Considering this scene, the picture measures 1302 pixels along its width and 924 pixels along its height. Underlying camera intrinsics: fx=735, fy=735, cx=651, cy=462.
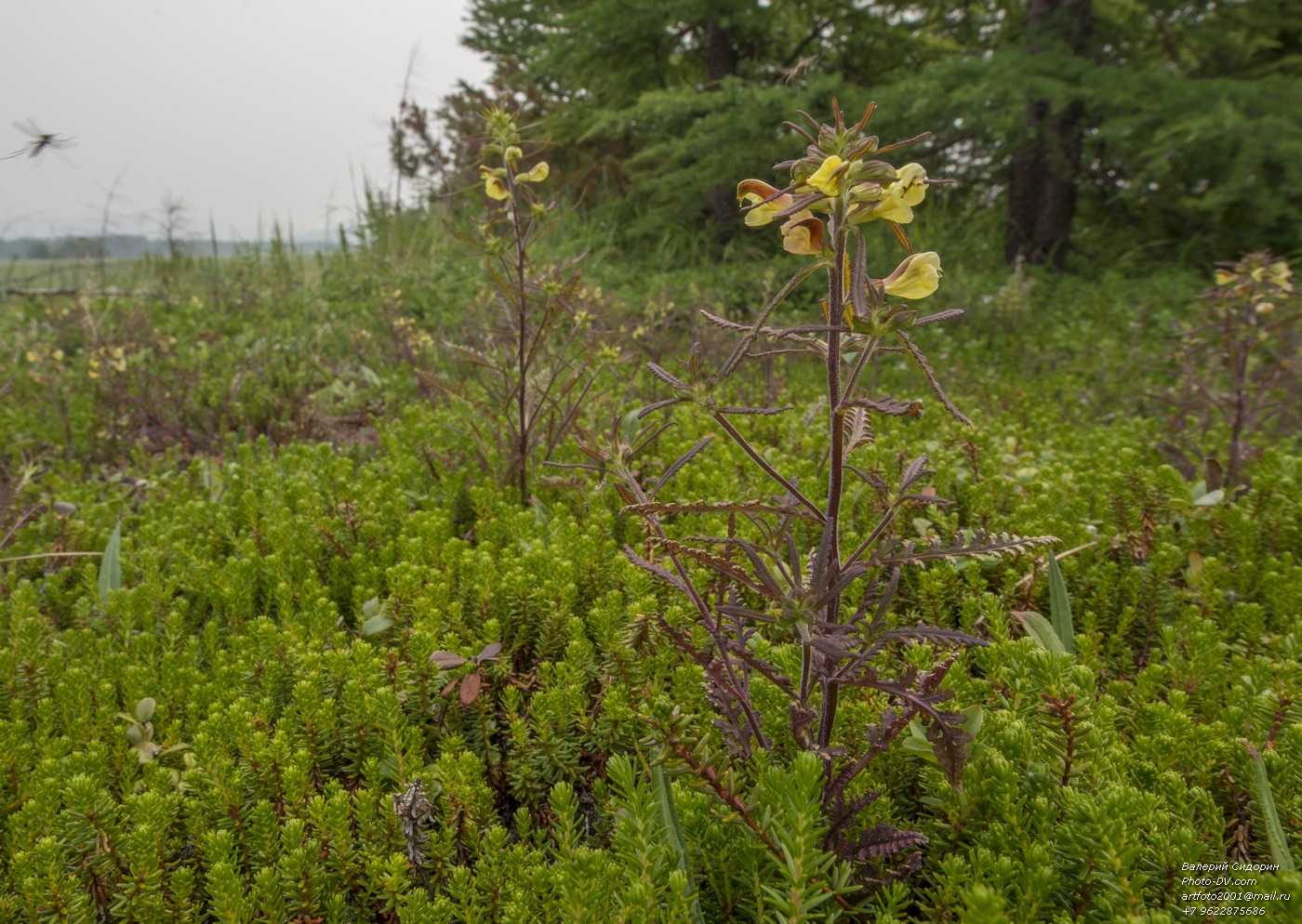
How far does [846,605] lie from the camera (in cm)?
204

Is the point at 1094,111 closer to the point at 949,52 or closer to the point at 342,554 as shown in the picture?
the point at 949,52

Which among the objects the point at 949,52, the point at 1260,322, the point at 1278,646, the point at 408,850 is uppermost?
the point at 949,52

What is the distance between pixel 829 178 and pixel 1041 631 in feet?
4.23

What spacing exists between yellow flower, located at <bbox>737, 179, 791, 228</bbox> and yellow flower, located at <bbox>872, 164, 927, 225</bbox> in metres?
0.15

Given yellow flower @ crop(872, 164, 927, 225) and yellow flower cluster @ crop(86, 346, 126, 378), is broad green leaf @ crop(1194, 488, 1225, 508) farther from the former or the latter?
yellow flower cluster @ crop(86, 346, 126, 378)

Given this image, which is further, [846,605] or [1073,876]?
[846,605]

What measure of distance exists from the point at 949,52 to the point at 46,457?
10.5 m

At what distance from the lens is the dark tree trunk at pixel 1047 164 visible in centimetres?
774

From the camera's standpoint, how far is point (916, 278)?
120cm

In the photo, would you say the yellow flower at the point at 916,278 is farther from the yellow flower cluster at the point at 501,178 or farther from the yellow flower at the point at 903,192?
the yellow flower cluster at the point at 501,178

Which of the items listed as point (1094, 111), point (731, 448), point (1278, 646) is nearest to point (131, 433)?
point (731, 448)

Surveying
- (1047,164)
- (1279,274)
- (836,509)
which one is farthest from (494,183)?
(1047,164)

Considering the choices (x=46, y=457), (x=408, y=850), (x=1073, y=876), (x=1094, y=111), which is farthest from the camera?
(x=1094, y=111)

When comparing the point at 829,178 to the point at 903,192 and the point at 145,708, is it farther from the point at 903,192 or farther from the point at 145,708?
the point at 145,708
